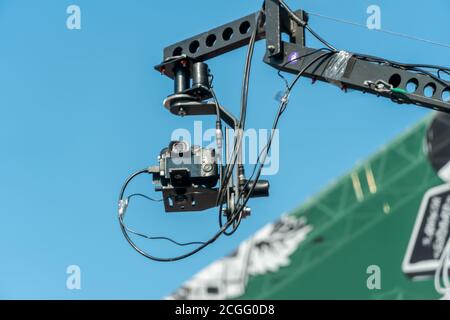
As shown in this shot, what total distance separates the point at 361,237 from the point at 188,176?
917 inches

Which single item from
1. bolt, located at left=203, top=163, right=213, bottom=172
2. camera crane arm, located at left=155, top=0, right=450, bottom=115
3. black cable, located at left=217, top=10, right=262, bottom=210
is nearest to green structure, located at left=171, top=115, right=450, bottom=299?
camera crane arm, located at left=155, top=0, right=450, bottom=115

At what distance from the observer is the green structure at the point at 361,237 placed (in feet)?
99.5

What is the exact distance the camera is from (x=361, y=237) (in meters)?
31.5

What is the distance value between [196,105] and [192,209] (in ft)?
3.23

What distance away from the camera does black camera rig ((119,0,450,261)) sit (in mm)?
8430

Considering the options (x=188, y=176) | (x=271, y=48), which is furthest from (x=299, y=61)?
(x=188, y=176)

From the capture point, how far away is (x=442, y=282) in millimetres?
28938

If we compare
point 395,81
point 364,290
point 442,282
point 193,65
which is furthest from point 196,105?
point 364,290

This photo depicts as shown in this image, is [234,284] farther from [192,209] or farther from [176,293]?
[192,209]
